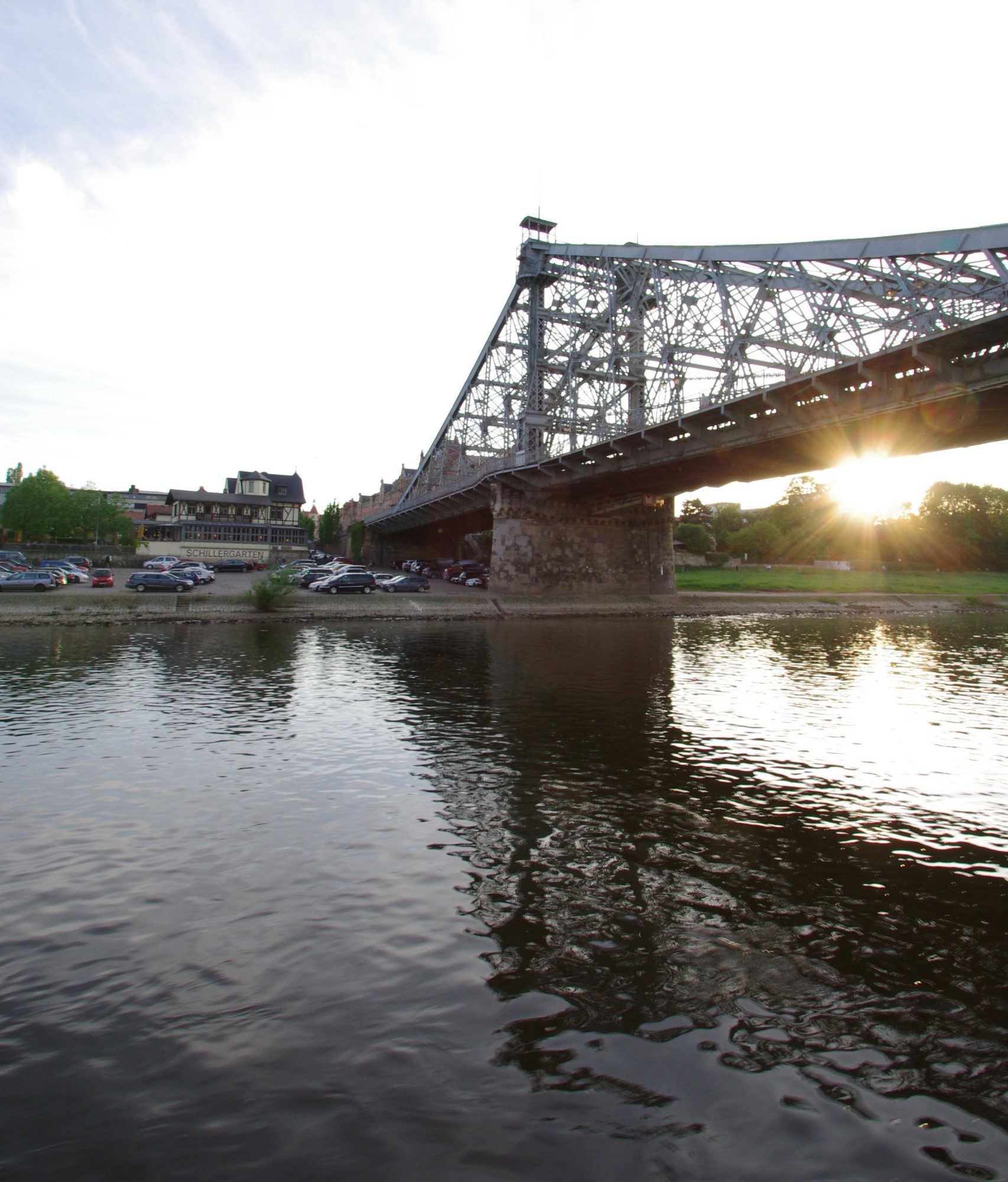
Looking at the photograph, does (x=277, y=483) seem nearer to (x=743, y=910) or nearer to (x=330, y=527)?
(x=330, y=527)

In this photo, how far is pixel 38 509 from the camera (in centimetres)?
10738

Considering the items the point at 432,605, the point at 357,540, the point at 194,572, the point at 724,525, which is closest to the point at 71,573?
the point at 194,572

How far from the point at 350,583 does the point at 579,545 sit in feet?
63.6

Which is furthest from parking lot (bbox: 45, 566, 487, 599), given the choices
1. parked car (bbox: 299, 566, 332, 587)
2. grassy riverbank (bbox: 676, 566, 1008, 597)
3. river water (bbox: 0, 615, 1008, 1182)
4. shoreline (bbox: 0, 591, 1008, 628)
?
river water (bbox: 0, 615, 1008, 1182)

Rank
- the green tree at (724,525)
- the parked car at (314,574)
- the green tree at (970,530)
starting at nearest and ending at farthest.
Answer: the parked car at (314,574), the green tree at (970,530), the green tree at (724,525)

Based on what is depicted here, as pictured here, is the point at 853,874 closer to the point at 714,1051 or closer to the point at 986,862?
the point at 986,862

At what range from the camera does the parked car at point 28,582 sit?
4956 cm

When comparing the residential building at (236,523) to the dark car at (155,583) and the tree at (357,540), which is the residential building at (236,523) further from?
the dark car at (155,583)

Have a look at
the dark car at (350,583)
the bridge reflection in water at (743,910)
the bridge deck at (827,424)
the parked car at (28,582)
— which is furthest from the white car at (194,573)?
the bridge reflection in water at (743,910)

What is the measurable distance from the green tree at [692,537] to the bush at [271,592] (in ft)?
227

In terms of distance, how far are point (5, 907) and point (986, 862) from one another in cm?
1200

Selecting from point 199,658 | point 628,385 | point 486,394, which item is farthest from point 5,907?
point 486,394

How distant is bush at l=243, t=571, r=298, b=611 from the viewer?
151 feet

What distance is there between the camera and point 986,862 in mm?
9672
